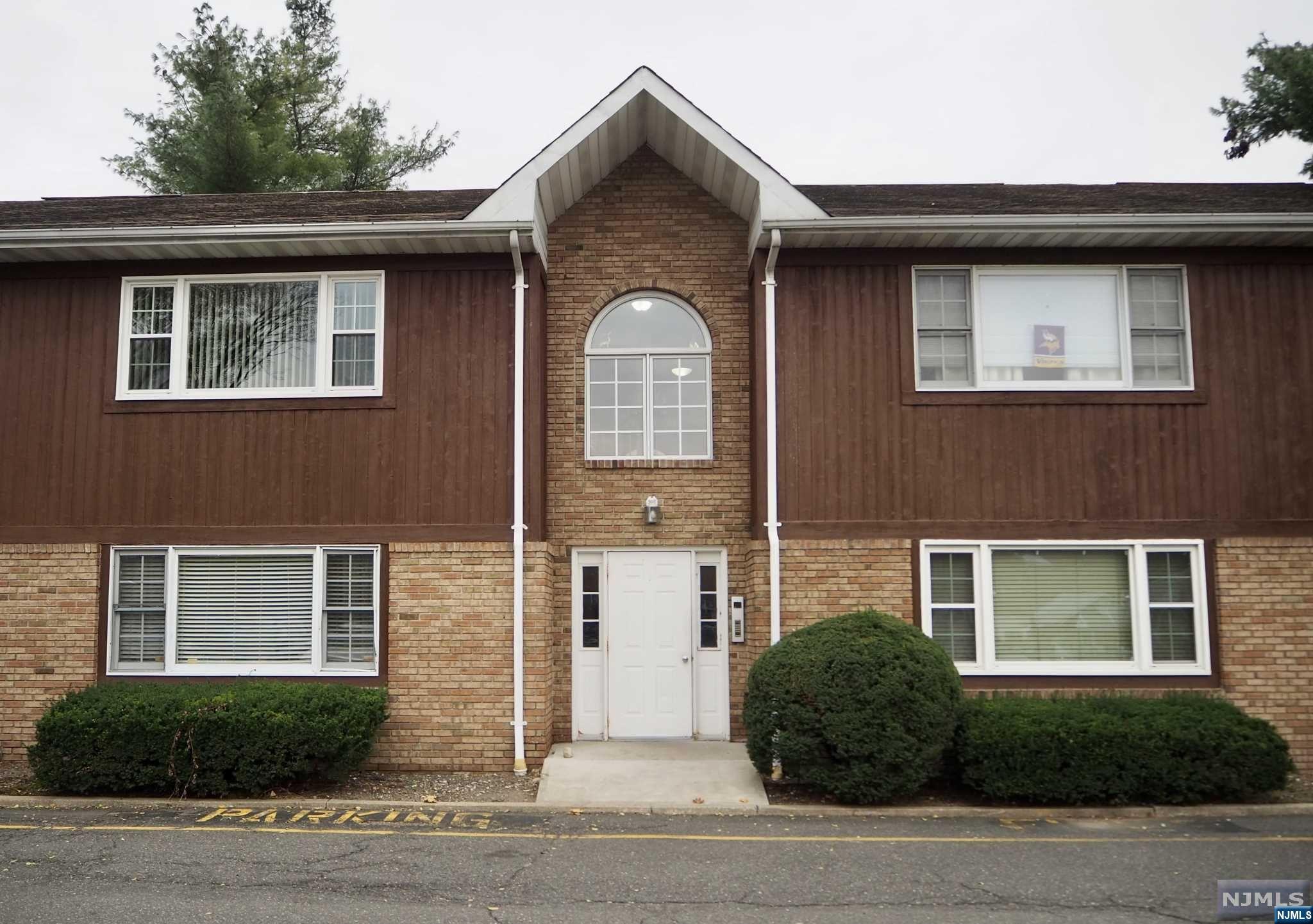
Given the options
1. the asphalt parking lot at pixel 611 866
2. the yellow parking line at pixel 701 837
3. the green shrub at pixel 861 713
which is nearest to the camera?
the asphalt parking lot at pixel 611 866

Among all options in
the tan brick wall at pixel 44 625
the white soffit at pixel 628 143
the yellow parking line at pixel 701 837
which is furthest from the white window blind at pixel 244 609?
the white soffit at pixel 628 143

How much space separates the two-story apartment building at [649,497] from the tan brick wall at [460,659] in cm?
4

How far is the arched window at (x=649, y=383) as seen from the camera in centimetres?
1288

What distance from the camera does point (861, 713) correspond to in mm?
9859

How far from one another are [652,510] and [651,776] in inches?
117

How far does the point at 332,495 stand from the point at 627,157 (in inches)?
204

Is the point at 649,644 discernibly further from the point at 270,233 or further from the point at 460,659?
the point at 270,233

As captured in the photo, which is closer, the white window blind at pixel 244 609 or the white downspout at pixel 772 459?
the white downspout at pixel 772 459

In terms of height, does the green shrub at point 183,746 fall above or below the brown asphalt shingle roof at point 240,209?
below

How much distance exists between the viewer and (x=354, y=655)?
11.9 metres

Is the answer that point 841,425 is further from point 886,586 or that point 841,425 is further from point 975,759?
point 975,759

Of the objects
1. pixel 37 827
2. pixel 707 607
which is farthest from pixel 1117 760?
pixel 37 827

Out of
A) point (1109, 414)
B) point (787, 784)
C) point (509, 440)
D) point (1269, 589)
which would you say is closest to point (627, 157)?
point (509, 440)

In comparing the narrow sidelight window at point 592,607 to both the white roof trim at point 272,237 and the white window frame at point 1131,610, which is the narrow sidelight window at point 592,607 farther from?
the white roof trim at point 272,237
